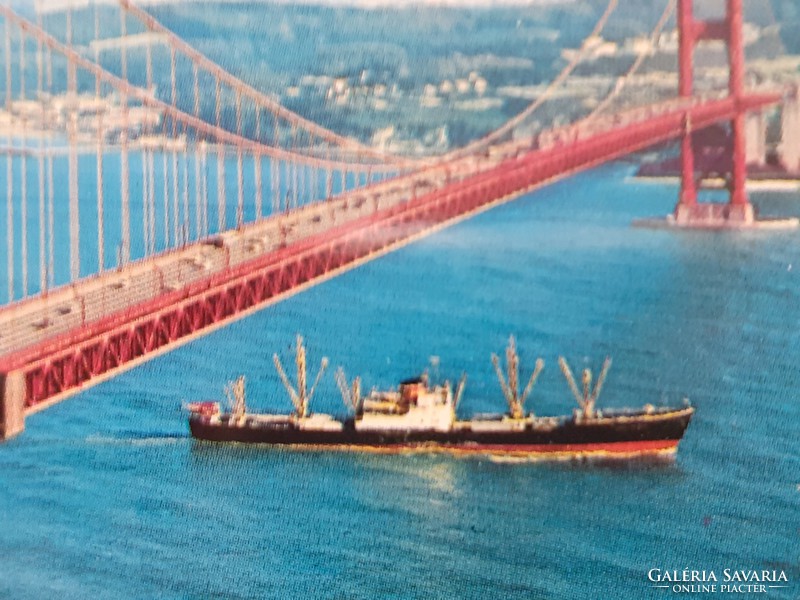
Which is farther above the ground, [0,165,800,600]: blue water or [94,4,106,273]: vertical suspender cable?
[94,4,106,273]: vertical suspender cable

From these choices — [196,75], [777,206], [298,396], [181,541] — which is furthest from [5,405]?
[777,206]

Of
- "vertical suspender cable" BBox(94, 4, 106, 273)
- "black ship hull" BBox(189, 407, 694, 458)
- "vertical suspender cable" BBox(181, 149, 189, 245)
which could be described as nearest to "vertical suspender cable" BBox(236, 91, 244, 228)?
"vertical suspender cable" BBox(181, 149, 189, 245)

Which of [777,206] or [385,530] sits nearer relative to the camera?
[385,530]

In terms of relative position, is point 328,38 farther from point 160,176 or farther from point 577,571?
point 577,571

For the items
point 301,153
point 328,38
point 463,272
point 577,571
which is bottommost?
point 577,571

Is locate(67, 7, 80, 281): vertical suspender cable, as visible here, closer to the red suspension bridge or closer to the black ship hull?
the red suspension bridge

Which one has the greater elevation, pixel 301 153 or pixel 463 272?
pixel 301 153

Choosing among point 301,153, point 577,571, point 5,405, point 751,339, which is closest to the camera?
point 5,405
